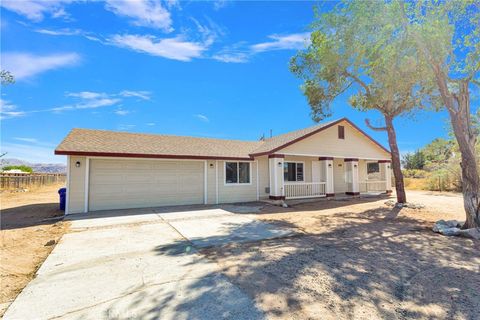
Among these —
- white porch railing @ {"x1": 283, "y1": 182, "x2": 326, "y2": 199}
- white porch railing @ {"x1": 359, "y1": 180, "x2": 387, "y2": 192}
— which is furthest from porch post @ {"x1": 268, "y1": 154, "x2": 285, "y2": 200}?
white porch railing @ {"x1": 359, "y1": 180, "x2": 387, "y2": 192}

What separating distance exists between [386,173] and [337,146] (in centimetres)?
540

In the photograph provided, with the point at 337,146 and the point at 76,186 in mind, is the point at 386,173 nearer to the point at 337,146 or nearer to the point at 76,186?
the point at 337,146

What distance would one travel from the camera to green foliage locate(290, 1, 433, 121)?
26.6 feet

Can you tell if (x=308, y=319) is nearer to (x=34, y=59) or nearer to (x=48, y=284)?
(x=48, y=284)

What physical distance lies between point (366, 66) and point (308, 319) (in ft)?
31.6

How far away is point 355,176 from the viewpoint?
16203 millimetres

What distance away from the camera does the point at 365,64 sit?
9469 mm

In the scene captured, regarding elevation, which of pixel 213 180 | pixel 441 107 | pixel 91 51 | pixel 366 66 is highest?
pixel 91 51

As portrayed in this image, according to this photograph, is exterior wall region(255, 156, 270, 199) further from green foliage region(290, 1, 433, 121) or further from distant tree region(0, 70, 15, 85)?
distant tree region(0, 70, 15, 85)

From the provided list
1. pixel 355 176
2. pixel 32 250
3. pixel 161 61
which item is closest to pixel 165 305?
pixel 32 250

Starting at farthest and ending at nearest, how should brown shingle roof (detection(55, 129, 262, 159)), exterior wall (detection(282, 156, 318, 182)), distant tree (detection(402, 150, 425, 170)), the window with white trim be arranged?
distant tree (detection(402, 150, 425, 170)) → the window with white trim → exterior wall (detection(282, 156, 318, 182)) → brown shingle roof (detection(55, 129, 262, 159))

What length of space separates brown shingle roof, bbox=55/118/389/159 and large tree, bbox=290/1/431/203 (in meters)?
3.53

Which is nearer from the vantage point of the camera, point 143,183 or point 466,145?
point 466,145

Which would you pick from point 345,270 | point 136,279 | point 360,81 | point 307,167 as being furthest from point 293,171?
point 136,279
